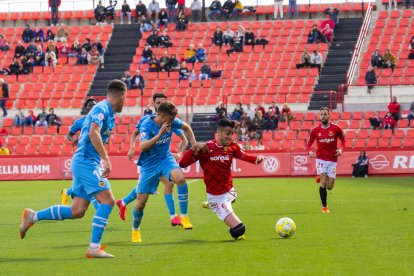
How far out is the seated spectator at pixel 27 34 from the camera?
49778mm

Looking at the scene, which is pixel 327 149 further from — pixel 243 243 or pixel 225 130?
pixel 243 243

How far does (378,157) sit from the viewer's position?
3353 centimetres

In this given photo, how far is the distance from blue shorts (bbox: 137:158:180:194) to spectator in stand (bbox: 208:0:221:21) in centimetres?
3530

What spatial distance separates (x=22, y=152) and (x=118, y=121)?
4.39 meters

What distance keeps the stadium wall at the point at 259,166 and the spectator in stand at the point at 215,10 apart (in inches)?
627

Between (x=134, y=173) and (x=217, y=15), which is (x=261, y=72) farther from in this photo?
(x=134, y=173)

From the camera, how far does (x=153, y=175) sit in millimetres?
14516

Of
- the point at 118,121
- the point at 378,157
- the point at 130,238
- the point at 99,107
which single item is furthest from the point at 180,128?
the point at 118,121

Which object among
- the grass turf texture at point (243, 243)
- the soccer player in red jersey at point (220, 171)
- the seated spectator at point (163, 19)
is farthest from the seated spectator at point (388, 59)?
the soccer player in red jersey at point (220, 171)

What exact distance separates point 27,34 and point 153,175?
3679 cm

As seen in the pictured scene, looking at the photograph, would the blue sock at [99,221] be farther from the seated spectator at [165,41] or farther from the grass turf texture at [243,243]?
the seated spectator at [165,41]

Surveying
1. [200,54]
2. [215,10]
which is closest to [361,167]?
[200,54]

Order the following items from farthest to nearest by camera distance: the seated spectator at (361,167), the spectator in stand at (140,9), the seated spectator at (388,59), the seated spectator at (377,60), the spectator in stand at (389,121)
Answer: the spectator in stand at (140,9) → the seated spectator at (377,60) → the seated spectator at (388,59) → the spectator in stand at (389,121) → the seated spectator at (361,167)

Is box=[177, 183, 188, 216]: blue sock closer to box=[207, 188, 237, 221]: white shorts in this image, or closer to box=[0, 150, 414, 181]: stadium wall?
box=[207, 188, 237, 221]: white shorts
